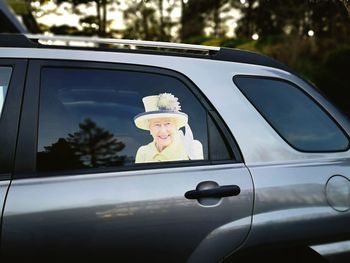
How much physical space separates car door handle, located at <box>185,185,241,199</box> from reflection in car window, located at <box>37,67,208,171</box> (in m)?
0.19

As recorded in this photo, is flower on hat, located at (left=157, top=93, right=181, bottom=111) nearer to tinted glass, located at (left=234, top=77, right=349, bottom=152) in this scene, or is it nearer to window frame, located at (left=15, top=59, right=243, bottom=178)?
window frame, located at (left=15, top=59, right=243, bottom=178)

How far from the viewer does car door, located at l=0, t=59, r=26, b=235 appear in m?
2.24

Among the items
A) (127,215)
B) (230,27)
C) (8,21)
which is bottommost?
(127,215)

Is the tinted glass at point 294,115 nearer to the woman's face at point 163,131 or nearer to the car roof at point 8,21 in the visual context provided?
the woman's face at point 163,131

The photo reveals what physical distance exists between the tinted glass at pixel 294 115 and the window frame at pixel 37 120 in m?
0.23

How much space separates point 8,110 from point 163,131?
2.35ft

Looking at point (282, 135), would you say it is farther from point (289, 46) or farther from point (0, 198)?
point (289, 46)

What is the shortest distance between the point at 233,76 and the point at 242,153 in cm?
41

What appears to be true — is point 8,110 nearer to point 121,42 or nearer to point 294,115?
point 121,42

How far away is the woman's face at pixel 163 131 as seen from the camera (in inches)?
98.7

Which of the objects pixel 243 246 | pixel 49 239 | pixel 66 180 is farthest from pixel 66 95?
pixel 243 246

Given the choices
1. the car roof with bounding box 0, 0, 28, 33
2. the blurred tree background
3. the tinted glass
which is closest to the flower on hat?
the tinted glass

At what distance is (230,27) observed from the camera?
46219 mm

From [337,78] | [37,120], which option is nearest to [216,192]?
[37,120]
